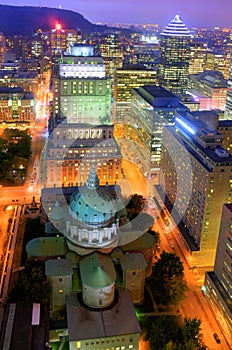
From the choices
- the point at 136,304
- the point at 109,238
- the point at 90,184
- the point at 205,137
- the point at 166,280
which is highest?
the point at 205,137

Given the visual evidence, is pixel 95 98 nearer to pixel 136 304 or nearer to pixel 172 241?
pixel 172 241

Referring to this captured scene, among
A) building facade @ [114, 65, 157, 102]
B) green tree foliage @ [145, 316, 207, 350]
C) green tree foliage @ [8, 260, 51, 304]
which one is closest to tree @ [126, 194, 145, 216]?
green tree foliage @ [8, 260, 51, 304]

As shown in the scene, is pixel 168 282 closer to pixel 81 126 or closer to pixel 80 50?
pixel 81 126

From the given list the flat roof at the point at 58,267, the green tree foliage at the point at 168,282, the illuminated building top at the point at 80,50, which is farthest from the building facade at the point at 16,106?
the green tree foliage at the point at 168,282

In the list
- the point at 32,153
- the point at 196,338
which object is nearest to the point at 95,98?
the point at 32,153

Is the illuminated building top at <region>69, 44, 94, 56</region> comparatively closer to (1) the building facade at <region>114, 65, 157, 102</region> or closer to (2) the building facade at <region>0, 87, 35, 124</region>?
(1) the building facade at <region>114, 65, 157, 102</region>

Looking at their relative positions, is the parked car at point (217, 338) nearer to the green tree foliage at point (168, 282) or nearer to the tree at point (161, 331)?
the tree at point (161, 331)

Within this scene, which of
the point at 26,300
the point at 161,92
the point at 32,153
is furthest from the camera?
the point at 32,153
